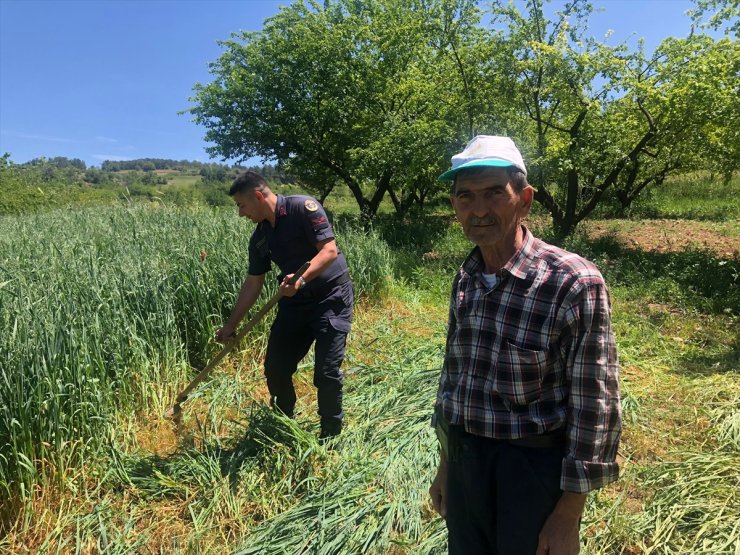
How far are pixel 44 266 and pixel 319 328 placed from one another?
2577mm

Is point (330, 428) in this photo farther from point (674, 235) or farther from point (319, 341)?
point (674, 235)

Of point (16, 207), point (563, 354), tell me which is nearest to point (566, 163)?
point (563, 354)

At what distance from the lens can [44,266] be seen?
3684 mm

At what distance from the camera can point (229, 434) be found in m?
2.98

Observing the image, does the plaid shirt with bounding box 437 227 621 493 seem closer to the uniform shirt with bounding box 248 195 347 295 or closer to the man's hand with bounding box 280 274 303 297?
the man's hand with bounding box 280 274 303 297

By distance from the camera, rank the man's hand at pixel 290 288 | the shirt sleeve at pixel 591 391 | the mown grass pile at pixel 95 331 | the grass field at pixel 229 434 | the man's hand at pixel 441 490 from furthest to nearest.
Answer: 1. the man's hand at pixel 290 288
2. the mown grass pile at pixel 95 331
3. the grass field at pixel 229 434
4. the man's hand at pixel 441 490
5. the shirt sleeve at pixel 591 391

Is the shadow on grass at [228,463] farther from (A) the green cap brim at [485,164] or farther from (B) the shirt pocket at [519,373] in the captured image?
(A) the green cap brim at [485,164]

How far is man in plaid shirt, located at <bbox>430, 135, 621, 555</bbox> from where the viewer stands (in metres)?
0.98

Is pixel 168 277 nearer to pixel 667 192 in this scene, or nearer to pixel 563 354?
pixel 563 354

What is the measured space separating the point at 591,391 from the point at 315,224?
1.88 m

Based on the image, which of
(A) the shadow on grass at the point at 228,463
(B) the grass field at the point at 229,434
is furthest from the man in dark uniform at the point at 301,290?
(B) the grass field at the point at 229,434

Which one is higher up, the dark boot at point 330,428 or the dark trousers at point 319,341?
the dark trousers at point 319,341

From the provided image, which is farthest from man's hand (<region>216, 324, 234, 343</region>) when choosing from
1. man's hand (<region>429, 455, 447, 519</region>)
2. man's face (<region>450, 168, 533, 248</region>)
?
man's face (<region>450, 168, 533, 248</region>)

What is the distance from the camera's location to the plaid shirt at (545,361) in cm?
98
